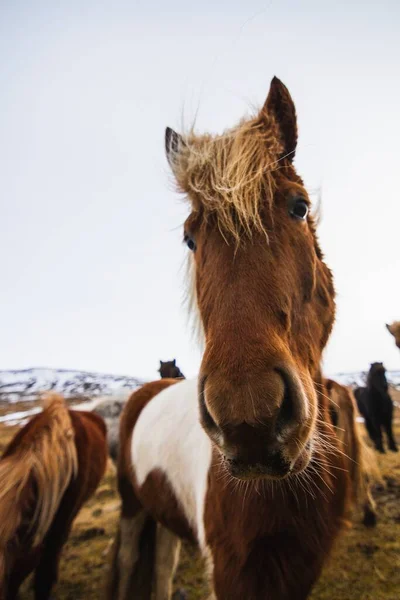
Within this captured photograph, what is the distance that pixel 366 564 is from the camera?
3.78 meters

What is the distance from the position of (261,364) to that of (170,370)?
27.2 feet

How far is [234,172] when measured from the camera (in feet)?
4.95

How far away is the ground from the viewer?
3428 millimetres

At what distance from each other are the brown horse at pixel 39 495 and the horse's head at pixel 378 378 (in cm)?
807

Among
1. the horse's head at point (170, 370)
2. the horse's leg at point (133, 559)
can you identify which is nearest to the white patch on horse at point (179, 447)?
the horse's leg at point (133, 559)

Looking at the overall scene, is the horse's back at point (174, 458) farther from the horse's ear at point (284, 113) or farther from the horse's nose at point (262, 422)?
the horse's ear at point (284, 113)

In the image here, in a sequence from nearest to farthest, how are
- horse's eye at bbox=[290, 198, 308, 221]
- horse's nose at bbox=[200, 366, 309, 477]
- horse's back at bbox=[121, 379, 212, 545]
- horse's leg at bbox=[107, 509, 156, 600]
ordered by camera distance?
horse's nose at bbox=[200, 366, 309, 477]
horse's eye at bbox=[290, 198, 308, 221]
horse's back at bbox=[121, 379, 212, 545]
horse's leg at bbox=[107, 509, 156, 600]

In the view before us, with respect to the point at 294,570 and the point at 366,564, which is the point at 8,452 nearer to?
the point at 294,570

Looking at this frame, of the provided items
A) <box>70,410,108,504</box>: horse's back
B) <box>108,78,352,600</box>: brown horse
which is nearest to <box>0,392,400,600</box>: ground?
<box>70,410,108,504</box>: horse's back

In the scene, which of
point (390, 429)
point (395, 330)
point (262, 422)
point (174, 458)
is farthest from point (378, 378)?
point (262, 422)

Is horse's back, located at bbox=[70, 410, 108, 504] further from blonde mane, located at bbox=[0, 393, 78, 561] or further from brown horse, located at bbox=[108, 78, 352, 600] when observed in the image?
brown horse, located at bbox=[108, 78, 352, 600]

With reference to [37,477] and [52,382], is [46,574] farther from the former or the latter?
[52,382]

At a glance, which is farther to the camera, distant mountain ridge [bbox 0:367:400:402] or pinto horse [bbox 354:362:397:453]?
distant mountain ridge [bbox 0:367:400:402]

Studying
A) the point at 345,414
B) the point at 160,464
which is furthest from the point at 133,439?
the point at 345,414
